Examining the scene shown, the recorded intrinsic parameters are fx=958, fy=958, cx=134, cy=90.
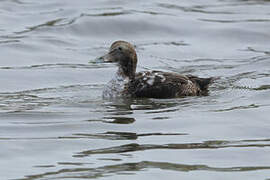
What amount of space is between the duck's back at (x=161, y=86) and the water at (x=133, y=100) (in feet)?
0.44

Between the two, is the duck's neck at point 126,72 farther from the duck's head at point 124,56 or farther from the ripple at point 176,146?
the ripple at point 176,146

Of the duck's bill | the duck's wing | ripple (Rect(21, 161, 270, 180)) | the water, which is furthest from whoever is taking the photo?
the duck's bill

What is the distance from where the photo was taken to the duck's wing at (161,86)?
14.2m

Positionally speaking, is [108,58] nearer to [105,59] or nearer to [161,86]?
[105,59]

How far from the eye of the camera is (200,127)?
39.8 feet

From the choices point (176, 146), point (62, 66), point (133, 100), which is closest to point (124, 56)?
point (133, 100)

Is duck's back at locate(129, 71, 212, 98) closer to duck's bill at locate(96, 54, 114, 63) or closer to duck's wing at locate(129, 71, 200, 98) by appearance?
duck's wing at locate(129, 71, 200, 98)

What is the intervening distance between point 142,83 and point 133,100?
0.31 metres

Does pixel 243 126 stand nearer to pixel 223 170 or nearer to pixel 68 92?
pixel 223 170

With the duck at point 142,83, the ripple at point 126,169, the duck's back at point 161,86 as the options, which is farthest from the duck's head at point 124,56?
the ripple at point 126,169

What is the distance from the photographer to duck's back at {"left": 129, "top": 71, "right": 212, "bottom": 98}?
46.6 ft

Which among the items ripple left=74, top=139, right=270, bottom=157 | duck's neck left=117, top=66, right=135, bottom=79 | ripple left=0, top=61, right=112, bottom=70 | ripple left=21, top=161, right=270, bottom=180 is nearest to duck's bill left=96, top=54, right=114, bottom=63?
duck's neck left=117, top=66, right=135, bottom=79

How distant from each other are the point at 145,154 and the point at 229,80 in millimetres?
6004

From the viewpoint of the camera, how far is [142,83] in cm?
1438
